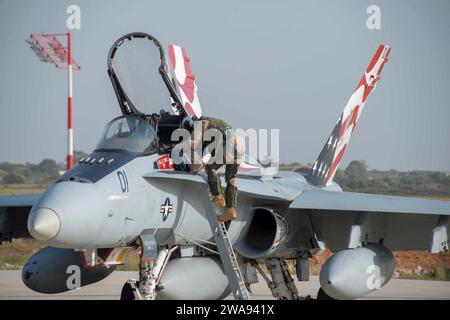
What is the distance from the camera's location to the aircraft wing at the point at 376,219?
1041 cm

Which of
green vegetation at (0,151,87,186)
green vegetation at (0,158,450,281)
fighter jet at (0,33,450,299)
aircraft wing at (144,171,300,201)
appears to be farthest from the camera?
green vegetation at (0,151,87,186)

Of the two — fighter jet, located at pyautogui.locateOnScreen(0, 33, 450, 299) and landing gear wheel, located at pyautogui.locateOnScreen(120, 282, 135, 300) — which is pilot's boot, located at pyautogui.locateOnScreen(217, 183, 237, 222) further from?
landing gear wheel, located at pyautogui.locateOnScreen(120, 282, 135, 300)

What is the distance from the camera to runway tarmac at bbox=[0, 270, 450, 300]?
15172mm

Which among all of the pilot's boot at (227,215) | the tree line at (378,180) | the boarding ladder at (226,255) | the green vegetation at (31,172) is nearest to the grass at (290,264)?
the tree line at (378,180)

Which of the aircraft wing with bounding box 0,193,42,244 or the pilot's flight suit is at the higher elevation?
the pilot's flight suit

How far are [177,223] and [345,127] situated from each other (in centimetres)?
517

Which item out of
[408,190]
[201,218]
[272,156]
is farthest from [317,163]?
[408,190]

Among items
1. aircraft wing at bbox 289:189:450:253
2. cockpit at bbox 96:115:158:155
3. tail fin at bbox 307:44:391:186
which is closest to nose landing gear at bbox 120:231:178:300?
cockpit at bbox 96:115:158:155

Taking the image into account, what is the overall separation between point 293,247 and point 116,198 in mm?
3353

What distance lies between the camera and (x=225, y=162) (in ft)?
30.1

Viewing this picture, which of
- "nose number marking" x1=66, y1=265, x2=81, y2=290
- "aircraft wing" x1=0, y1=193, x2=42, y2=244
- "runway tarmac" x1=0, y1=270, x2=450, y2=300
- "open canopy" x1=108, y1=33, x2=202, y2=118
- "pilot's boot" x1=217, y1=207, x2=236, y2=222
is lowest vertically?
"runway tarmac" x1=0, y1=270, x2=450, y2=300

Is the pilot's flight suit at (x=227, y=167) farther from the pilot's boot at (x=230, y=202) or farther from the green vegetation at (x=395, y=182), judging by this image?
the green vegetation at (x=395, y=182)
